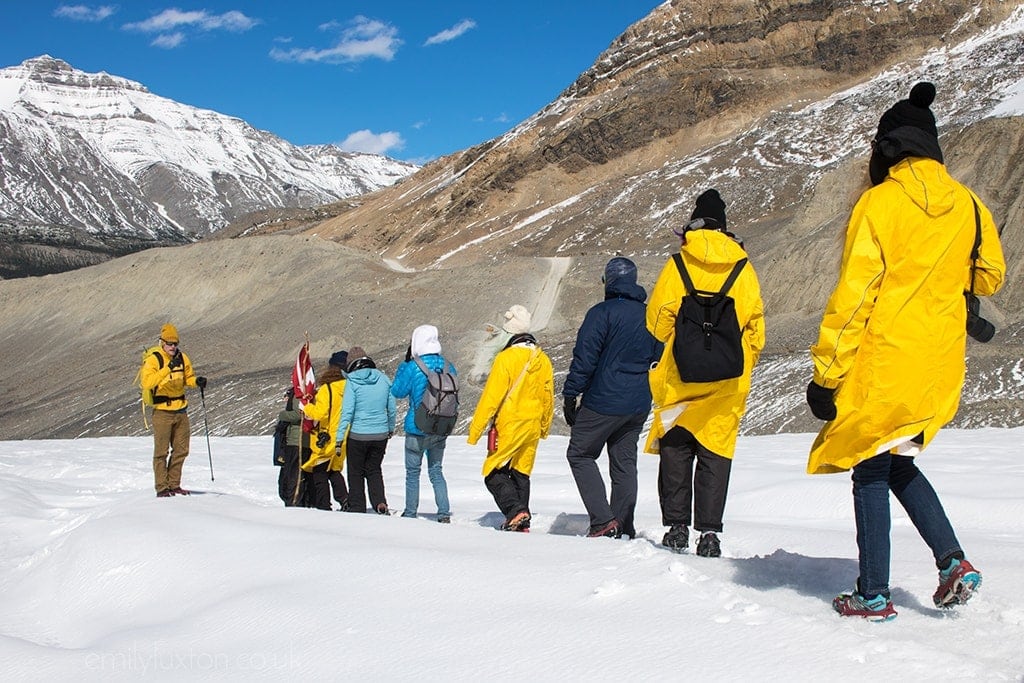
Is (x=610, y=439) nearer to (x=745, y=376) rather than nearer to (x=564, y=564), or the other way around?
(x=745, y=376)

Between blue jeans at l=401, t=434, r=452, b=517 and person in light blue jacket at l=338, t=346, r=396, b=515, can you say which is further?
person in light blue jacket at l=338, t=346, r=396, b=515

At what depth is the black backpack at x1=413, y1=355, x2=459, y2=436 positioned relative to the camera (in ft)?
24.5

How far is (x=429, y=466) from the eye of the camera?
780cm

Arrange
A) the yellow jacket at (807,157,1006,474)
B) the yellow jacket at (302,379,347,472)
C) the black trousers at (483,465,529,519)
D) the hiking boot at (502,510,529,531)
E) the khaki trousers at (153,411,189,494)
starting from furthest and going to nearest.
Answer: the khaki trousers at (153,411,189,494) → the yellow jacket at (302,379,347,472) → the black trousers at (483,465,529,519) → the hiking boot at (502,510,529,531) → the yellow jacket at (807,157,1006,474)

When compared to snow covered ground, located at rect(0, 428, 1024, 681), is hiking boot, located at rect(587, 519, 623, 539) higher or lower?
lower

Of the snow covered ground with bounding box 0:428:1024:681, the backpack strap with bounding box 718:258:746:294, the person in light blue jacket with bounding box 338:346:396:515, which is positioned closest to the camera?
the snow covered ground with bounding box 0:428:1024:681

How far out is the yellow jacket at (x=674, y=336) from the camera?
4.81 meters

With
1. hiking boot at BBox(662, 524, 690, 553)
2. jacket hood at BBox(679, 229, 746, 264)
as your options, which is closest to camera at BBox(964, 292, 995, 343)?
jacket hood at BBox(679, 229, 746, 264)

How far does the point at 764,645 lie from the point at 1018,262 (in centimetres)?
2443

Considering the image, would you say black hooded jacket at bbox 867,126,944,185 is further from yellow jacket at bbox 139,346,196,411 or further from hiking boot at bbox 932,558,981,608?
yellow jacket at bbox 139,346,196,411

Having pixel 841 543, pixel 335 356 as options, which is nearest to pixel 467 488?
pixel 335 356

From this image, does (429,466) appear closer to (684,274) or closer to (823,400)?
(684,274)

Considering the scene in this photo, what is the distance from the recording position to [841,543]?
5.61 meters

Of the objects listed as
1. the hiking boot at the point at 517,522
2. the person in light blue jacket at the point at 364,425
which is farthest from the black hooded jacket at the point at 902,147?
the person in light blue jacket at the point at 364,425
